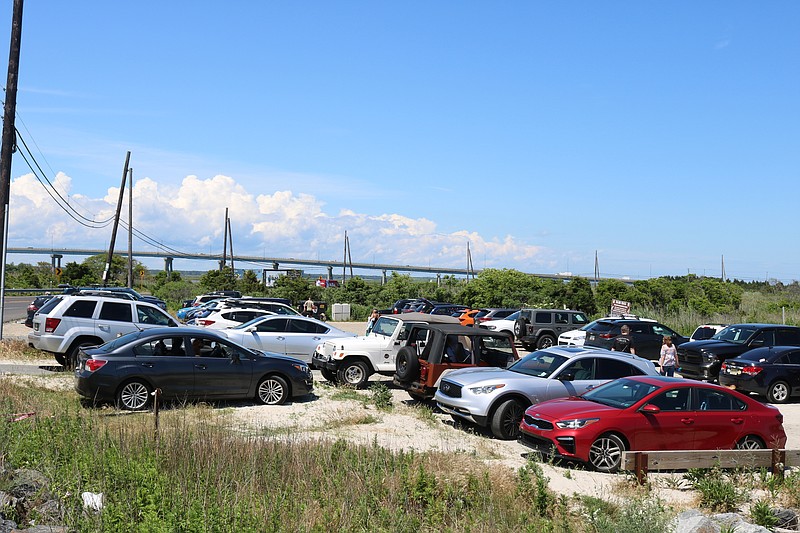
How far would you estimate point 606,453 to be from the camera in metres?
11.9

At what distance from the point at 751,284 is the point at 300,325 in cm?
9436

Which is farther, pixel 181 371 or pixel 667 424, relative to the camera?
pixel 181 371

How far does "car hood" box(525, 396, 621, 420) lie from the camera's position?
12039mm

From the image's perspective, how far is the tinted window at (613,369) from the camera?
49.9 feet

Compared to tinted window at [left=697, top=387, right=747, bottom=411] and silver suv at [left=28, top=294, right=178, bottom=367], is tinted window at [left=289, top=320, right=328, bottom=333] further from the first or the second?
tinted window at [left=697, top=387, right=747, bottom=411]

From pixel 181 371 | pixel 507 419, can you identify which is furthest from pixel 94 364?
pixel 507 419

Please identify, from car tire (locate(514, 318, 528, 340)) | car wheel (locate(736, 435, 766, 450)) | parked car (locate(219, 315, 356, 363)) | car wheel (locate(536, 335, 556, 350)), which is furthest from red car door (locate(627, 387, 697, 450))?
car wheel (locate(536, 335, 556, 350))

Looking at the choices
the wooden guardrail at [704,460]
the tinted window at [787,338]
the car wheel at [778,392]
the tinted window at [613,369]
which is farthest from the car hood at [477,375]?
the tinted window at [787,338]

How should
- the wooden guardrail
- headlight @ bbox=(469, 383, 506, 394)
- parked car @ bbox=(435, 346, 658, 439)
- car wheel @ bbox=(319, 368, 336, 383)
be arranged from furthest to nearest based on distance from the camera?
1. car wheel @ bbox=(319, 368, 336, 383)
2. headlight @ bbox=(469, 383, 506, 394)
3. parked car @ bbox=(435, 346, 658, 439)
4. the wooden guardrail

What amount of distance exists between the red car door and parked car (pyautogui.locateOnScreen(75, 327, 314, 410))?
714 centimetres

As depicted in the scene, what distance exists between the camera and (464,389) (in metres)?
14.3

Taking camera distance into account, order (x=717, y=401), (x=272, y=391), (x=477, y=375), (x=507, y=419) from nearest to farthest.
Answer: (x=717, y=401) < (x=507, y=419) < (x=477, y=375) < (x=272, y=391)

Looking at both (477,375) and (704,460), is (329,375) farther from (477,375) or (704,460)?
(704,460)

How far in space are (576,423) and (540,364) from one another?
139 inches
